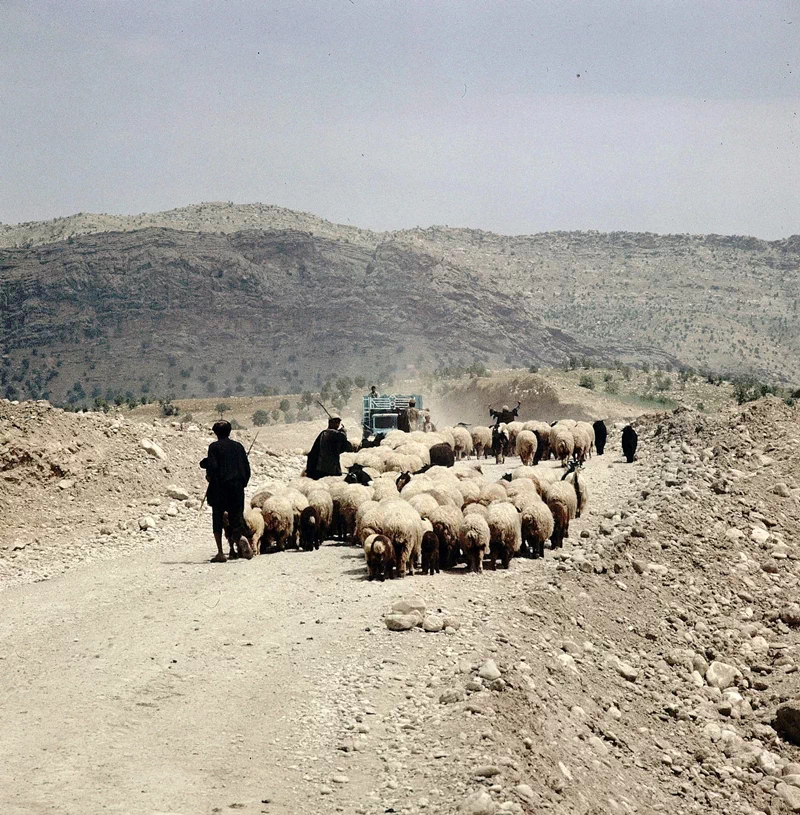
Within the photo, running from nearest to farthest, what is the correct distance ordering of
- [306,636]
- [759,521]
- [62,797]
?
[62,797]
[306,636]
[759,521]

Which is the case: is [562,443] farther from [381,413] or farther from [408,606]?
[408,606]

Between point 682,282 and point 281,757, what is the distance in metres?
115

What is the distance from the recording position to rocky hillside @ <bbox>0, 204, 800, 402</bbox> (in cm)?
8162

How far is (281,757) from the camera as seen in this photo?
695 cm

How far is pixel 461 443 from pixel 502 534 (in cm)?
1397

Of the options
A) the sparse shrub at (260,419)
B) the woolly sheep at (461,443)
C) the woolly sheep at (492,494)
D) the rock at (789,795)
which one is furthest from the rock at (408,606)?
the sparse shrub at (260,419)

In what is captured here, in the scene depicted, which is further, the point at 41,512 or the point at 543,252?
the point at 543,252

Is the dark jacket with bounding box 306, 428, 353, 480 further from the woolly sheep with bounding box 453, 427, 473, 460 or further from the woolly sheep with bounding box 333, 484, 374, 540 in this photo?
the woolly sheep with bounding box 453, 427, 473, 460

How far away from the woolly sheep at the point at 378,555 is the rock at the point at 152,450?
8.40m

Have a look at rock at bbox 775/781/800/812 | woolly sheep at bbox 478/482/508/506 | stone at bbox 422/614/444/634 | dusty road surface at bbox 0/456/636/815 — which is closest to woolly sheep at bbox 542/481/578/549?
woolly sheep at bbox 478/482/508/506

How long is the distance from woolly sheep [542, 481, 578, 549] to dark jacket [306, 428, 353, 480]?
121 inches

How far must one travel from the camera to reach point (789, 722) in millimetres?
10570

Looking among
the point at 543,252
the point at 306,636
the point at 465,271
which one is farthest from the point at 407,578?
the point at 543,252

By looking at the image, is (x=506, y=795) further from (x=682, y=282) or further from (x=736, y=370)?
(x=682, y=282)
